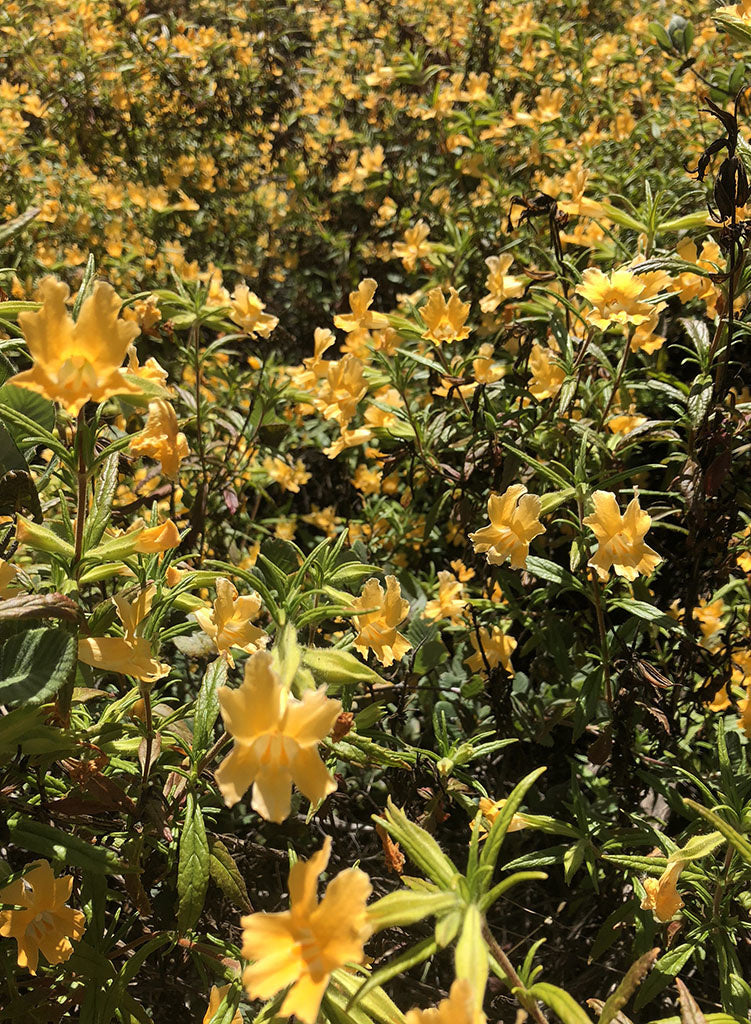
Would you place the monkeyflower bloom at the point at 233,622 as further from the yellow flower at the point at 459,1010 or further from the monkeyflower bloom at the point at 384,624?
the yellow flower at the point at 459,1010

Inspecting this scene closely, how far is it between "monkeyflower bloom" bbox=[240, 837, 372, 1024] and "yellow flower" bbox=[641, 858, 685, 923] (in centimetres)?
55

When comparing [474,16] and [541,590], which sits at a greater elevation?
[474,16]

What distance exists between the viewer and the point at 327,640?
2.01 m

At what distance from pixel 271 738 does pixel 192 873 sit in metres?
0.36

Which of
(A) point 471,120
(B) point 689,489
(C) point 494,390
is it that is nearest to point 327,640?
(C) point 494,390

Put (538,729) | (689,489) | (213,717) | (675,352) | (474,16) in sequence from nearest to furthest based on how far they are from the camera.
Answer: (213,717) < (689,489) < (538,729) < (675,352) < (474,16)

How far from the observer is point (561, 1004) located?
0.84 meters

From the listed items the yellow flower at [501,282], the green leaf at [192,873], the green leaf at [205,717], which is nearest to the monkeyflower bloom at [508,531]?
the green leaf at [205,717]

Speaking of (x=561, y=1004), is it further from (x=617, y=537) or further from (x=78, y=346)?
(x=78, y=346)

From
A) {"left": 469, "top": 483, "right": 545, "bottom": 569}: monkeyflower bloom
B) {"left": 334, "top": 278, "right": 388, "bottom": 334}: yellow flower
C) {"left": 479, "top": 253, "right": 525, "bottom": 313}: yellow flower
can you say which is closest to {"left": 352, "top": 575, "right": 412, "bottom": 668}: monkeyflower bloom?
{"left": 469, "top": 483, "right": 545, "bottom": 569}: monkeyflower bloom

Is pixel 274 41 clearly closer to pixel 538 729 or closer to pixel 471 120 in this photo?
pixel 471 120

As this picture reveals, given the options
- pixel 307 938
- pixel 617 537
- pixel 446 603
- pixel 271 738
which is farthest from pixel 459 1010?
pixel 446 603

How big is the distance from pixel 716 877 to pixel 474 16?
4.33 metres

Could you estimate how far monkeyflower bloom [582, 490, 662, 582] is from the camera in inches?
49.0
